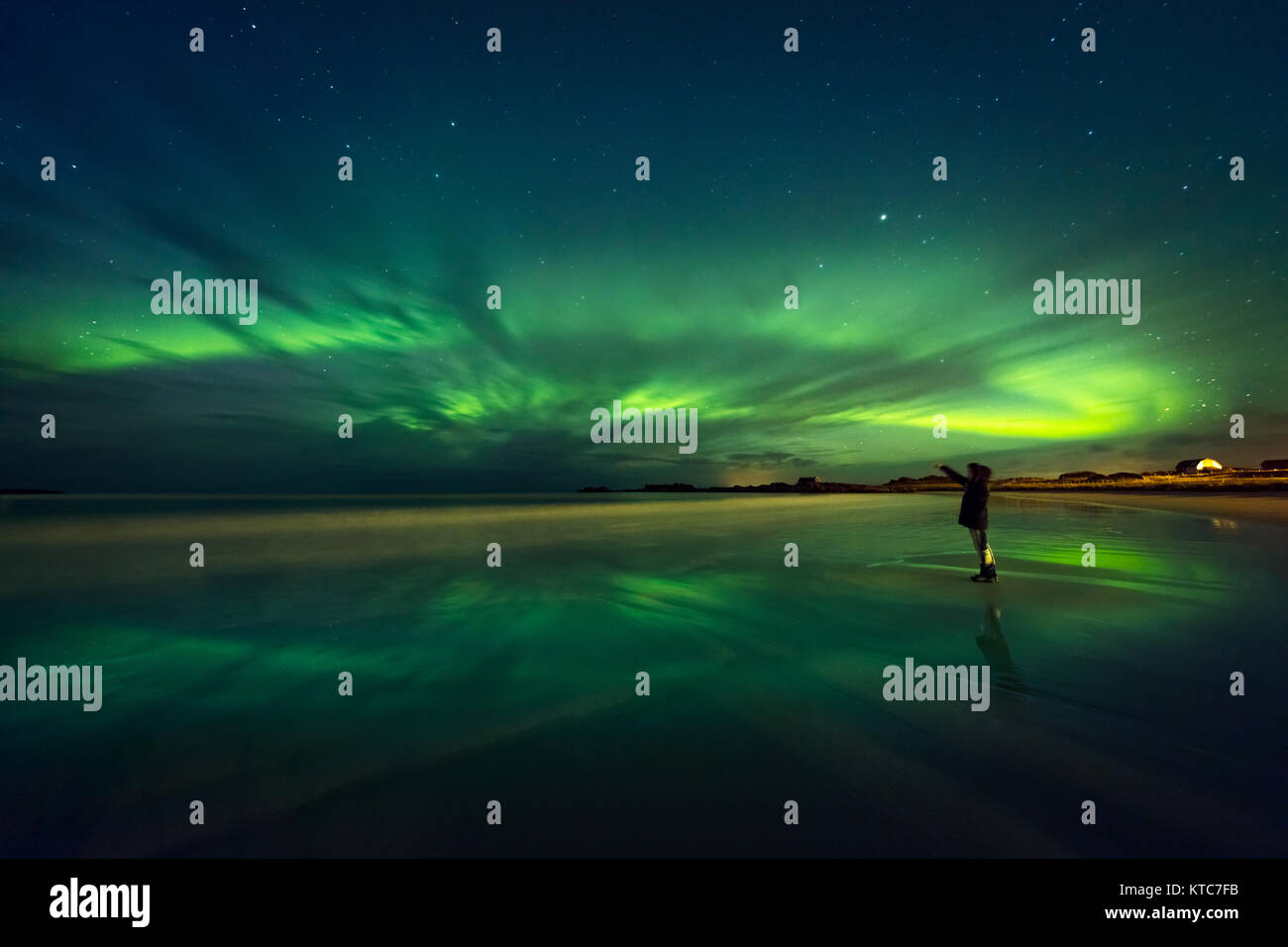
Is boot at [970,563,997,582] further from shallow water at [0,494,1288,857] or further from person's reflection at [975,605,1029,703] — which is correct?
person's reflection at [975,605,1029,703]

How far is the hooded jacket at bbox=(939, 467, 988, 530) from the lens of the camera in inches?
385

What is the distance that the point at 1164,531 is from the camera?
18672 mm

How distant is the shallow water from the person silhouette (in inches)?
19.8

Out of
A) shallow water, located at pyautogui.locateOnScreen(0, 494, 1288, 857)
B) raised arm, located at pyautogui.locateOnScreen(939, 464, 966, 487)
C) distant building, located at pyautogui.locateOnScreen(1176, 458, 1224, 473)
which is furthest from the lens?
distant building, located at pyautogui.locateOnScreen(1176, 458, 1224, 473)

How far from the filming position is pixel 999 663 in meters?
5.87

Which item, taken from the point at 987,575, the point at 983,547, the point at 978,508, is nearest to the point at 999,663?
the point at 978,508

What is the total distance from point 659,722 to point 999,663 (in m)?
4.35

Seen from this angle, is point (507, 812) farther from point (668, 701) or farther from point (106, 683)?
point (106, 683)

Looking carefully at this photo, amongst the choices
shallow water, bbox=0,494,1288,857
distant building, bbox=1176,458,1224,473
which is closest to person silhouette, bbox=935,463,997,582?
shallow water, bbox=0,494,1288,857

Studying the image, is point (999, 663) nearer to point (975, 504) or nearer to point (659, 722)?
point (659, 722)

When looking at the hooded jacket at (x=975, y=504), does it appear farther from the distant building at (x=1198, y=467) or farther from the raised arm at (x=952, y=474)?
the distant building at (x=1198, y=467)

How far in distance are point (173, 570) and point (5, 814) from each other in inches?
521

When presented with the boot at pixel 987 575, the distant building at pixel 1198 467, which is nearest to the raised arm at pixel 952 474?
the boot at pixel 987 575
